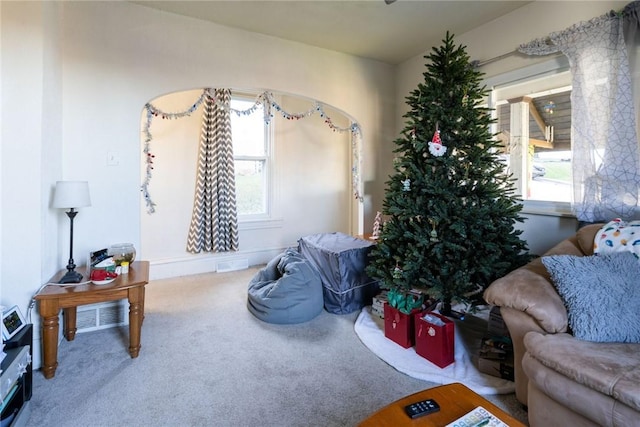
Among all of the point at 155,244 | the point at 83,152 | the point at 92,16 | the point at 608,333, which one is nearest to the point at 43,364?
the point at 83,152

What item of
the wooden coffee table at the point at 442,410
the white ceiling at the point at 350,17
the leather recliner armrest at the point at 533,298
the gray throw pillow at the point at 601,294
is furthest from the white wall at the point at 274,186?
the wooden coffee table at the point at 442,410

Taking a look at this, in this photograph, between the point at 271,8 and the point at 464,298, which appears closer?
the point at 464,298

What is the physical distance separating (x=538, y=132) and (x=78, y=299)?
380 centimetres

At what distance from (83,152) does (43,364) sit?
5.10 feet

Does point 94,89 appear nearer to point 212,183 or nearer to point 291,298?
point 212,183

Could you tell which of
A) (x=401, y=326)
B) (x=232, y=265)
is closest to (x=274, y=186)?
(x=232, y=265)

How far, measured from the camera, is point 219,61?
3.11 metres

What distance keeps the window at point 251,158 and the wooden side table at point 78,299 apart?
2308 mm

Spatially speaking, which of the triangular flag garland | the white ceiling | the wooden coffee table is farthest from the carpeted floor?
the white ceiling

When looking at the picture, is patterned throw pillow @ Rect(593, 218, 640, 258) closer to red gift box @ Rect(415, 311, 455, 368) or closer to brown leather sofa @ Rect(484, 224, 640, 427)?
brown leather sofa @ Rect(484, 224, 640, 427)

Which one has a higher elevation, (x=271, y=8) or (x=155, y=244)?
(x=271, y=8)

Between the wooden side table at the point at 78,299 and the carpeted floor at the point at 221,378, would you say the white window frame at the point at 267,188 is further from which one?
the wooden side table at the point at 78,299

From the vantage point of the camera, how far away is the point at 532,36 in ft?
9.03

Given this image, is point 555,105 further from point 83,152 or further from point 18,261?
point 18,261
